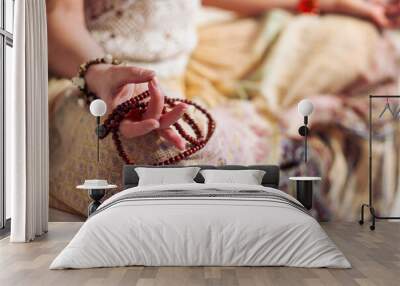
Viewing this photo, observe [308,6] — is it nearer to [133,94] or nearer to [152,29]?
[152,29]

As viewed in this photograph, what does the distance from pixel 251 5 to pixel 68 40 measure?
7.62 ft

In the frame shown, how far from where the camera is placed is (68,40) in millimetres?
7949

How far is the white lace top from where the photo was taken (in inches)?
312

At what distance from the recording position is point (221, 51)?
26.1 ft

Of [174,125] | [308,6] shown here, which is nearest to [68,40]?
[174,125]

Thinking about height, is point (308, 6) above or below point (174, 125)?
above

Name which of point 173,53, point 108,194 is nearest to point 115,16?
point 173,53

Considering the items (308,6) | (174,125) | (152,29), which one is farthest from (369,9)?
(174,125)

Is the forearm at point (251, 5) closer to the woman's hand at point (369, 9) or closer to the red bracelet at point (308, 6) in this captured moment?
the red bracelet at point (308, 6)

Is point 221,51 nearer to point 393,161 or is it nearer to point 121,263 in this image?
point 393,161

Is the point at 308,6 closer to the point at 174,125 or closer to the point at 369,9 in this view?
the point at 369,9

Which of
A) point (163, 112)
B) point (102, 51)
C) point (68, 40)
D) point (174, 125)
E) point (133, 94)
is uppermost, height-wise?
point (68, 40)

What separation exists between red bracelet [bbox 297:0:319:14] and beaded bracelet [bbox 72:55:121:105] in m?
2.37

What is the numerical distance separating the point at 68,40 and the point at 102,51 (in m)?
0.44
